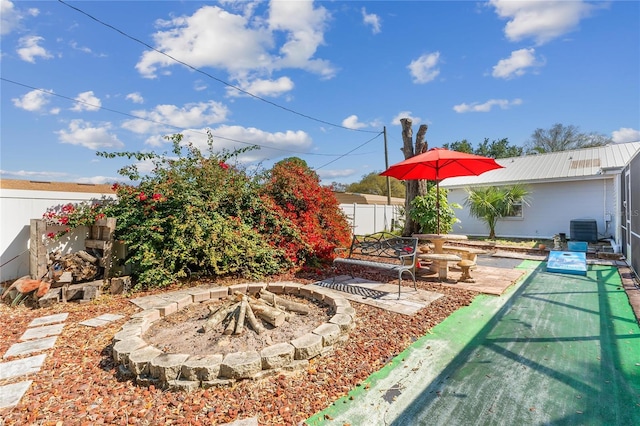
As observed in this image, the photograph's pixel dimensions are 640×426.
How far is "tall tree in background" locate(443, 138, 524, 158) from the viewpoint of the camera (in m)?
37.8

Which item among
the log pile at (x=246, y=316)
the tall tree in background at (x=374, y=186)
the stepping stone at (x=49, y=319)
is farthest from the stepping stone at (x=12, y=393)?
the tall tree in background at (x=374, y=186)

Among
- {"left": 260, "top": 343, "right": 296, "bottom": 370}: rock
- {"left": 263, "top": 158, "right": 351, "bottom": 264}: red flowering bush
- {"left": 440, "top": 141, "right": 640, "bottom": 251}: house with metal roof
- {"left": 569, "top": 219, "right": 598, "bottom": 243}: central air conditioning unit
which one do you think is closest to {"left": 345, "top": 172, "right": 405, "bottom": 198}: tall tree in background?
{"left": 440, "top": 141, "right": 640, "bottom": 251}: house with metal roof

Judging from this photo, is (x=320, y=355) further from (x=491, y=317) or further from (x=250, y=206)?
(x=250, y=206)

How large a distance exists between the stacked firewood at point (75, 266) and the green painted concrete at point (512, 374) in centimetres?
469

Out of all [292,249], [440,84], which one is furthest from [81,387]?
[440,84]

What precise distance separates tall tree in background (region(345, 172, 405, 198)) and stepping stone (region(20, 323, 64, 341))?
30357 millimetres

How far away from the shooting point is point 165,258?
16.3 ft

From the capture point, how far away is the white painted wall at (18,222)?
4555mm

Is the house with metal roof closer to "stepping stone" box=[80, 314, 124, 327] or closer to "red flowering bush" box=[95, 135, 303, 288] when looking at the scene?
"red flowering bush" box=[95, 135, 303, 288]

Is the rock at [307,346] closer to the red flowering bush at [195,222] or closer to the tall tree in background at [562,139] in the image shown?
the red flowering bush at [195,222]

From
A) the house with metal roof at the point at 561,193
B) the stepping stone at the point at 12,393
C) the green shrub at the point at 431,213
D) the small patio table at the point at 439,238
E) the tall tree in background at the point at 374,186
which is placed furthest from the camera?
the tall tree in background at the point at 374,186

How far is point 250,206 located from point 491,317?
180 inches

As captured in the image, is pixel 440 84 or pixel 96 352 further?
pixel 440 84

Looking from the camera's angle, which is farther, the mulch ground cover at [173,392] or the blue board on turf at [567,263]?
the blue board on turf at [567,263]
